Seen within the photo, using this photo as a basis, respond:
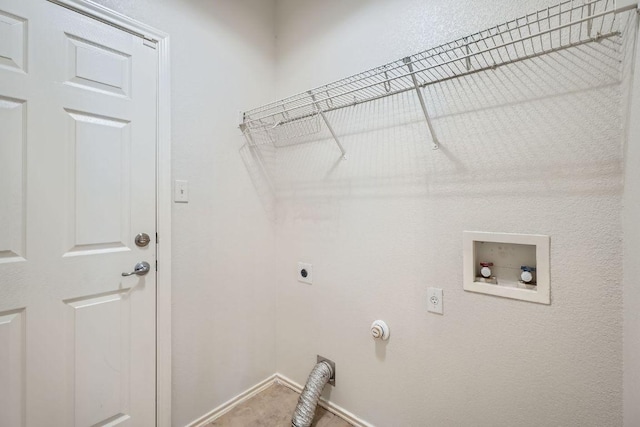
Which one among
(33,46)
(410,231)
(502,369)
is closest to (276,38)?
(33,46)

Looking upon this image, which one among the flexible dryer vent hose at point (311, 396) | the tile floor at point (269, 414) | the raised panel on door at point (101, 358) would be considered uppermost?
the raised panel on door at point (101, 358)

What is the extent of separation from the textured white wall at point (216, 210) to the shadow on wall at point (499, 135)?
1.92 ft

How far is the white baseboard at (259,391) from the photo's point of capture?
1.52 m

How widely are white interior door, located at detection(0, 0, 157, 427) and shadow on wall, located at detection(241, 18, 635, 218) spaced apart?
1013 millimetres

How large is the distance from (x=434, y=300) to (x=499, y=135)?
A: 76cm

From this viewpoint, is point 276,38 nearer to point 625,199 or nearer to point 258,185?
point 258,185

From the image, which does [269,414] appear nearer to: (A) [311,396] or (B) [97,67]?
(A) [311,396]

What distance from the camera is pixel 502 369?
111 centimetres

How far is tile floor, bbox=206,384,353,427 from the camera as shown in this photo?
153cm

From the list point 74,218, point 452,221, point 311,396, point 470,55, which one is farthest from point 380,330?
point 74,218

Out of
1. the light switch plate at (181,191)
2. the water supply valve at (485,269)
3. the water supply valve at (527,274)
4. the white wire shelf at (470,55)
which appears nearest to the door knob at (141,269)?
the light switch plate at (181,191)

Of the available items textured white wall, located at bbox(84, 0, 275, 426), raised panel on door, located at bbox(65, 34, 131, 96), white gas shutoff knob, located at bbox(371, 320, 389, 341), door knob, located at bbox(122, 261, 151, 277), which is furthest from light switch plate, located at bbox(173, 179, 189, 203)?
white gas shutoff knob, located at bbox(371, 320, 389, 341)

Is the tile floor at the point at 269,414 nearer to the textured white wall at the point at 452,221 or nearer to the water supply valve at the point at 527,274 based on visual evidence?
the textured white wall at the point at 452,221

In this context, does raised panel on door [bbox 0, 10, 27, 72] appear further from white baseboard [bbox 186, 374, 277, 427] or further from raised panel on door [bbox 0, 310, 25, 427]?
white baseboard [bbox 186, 374, 277, 427]
